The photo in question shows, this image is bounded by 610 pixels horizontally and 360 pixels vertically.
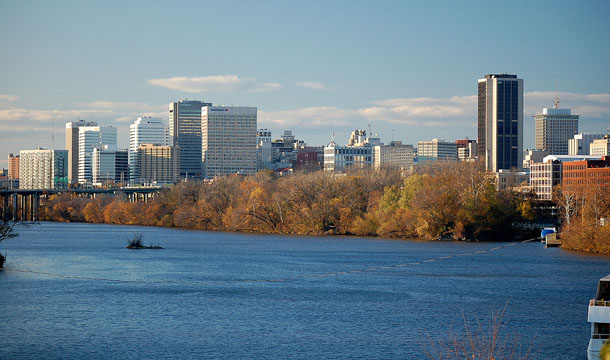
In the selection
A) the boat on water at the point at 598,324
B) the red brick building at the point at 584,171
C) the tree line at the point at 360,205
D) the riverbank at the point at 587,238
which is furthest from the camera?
the red brick building at the point at 584,171

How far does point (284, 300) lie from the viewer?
5400 cm

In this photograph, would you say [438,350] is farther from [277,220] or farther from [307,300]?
[277,220]

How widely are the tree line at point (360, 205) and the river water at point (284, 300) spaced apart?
13550 millimetres

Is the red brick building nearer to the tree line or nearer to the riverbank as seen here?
the tree line

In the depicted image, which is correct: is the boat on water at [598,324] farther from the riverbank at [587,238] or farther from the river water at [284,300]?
the riverbank at [587,238]

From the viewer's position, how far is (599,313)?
33188 mm

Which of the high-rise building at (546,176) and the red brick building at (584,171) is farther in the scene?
the high-rise building at (546,176)

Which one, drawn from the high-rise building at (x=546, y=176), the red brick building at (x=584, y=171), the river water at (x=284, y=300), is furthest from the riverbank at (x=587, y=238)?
the high-rise building at (x=546, y=176)

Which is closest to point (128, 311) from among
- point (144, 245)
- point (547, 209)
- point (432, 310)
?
point (432, 310)

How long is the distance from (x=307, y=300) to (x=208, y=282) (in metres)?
11.5

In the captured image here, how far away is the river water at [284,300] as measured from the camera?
40719mm

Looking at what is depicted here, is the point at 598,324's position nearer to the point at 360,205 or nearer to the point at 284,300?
the point at 284,300

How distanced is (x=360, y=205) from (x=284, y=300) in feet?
208

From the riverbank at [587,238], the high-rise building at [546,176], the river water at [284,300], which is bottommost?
the river water at [284,300]
